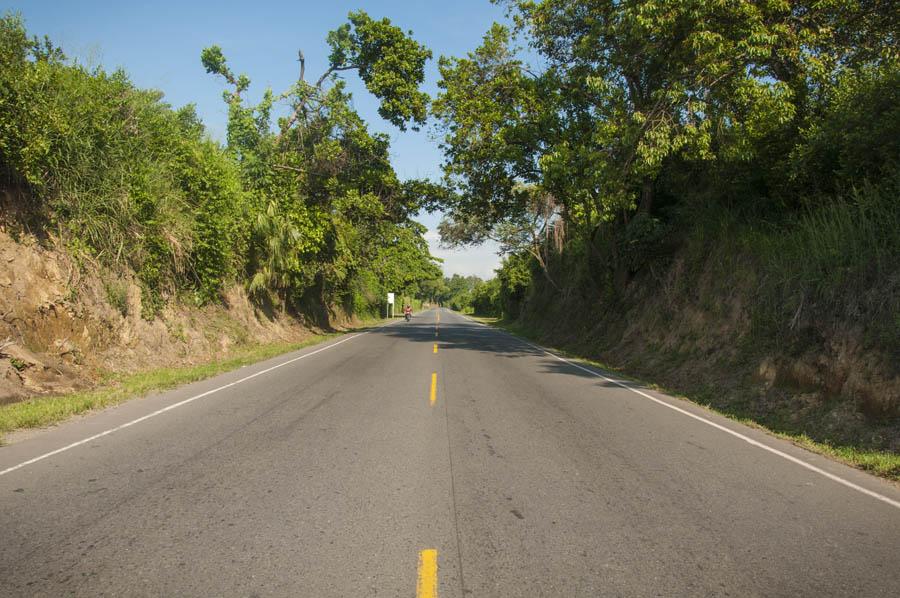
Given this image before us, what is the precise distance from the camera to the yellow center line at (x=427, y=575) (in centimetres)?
324

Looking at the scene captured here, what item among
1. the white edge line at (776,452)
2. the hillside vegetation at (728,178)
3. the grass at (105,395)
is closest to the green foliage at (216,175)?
Answer: the grass at (105,395)

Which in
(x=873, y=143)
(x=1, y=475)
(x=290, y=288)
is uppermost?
(x=873, y=143)

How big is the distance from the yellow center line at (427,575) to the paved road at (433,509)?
0.01 metres

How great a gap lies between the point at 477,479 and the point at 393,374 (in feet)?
25.4

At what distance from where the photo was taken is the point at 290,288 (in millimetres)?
28250

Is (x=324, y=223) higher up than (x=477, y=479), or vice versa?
(x=324, y=223)

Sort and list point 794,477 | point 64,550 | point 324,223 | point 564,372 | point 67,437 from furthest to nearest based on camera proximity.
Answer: point 324,223 → point 564,372 → point 67,437 → point 794,477 → point 64,550

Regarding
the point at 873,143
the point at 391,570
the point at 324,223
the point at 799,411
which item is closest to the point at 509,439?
the point at 391,570

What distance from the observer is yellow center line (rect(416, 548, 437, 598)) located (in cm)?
324

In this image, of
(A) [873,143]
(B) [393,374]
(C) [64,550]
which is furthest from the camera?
(B) [393,374]

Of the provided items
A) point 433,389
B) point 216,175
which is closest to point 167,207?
point 216,175

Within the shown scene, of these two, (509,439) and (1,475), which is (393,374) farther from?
(1,475)

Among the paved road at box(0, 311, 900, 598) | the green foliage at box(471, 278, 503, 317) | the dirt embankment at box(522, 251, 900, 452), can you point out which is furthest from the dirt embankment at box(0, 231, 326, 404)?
the green foliage at box(471, 278, 503, 317)

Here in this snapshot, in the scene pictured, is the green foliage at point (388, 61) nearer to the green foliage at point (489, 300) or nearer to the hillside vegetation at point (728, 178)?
the hillside vegetation at point (728, 178)
